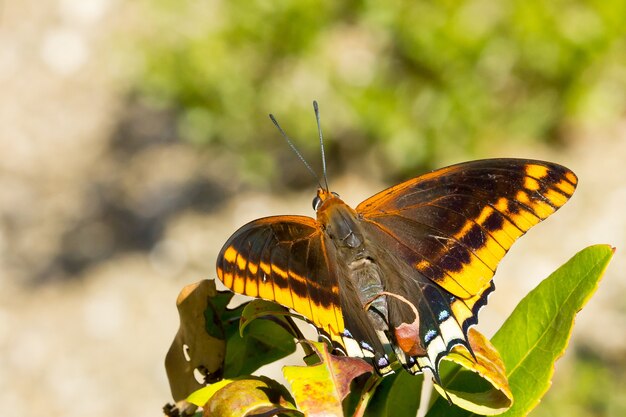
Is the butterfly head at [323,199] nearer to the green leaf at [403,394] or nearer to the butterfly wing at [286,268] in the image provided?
the butterfly wing at [286,268]

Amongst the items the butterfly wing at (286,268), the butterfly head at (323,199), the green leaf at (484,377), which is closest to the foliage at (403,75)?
the butterfly head at (323,199)

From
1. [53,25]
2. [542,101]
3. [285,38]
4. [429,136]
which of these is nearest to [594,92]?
[542,101]

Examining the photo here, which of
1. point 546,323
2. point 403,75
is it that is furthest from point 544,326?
point 403,75

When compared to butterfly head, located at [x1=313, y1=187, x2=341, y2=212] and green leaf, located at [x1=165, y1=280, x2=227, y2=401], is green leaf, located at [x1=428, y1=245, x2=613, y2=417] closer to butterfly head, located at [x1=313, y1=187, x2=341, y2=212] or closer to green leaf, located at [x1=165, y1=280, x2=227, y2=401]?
green leaf, located at [x1=165, y1=280, x2=227, y2=401]

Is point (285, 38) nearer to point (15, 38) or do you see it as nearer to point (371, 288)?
point (15, 38)

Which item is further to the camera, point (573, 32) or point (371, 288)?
point (573, 32)

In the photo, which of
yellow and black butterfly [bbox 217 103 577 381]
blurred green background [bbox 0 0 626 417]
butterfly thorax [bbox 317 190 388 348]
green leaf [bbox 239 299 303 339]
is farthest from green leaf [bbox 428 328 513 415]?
blurred green background [bbox 0 0 626 417]
